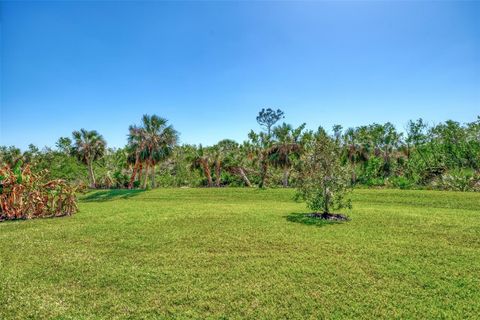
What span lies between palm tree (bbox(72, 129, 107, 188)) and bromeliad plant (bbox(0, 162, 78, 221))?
25.2 m

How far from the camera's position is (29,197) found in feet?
53.9

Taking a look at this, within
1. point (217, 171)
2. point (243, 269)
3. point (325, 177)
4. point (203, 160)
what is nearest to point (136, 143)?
point (203, 160)

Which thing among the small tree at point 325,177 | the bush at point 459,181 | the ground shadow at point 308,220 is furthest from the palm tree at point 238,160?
the small tree at point 325,177

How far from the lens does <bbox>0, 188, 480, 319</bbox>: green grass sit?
614 cm

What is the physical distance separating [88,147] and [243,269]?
130ft

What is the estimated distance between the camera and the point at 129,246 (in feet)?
33.3

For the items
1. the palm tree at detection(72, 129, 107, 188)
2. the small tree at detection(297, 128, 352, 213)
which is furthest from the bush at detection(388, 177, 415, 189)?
the palm tree at detection(72, 129, 107, 188)

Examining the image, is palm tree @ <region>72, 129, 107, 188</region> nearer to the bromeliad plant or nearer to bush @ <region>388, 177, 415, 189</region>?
the bromeliad plant

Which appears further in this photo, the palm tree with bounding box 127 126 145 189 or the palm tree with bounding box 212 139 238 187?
the palm tree with bounding box 212 139 238 187

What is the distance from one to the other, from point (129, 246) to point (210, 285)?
4464 millimetres

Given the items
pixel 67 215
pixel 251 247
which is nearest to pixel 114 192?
pixel 67 215

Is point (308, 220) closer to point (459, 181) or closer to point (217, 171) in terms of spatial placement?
point (217, 171)

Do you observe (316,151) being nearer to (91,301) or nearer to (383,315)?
(383,315)

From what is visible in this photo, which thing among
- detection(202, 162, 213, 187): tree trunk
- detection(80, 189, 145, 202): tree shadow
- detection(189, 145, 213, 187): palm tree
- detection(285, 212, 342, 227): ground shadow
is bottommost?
detection(285, 212, 342, 227): ground shadow
